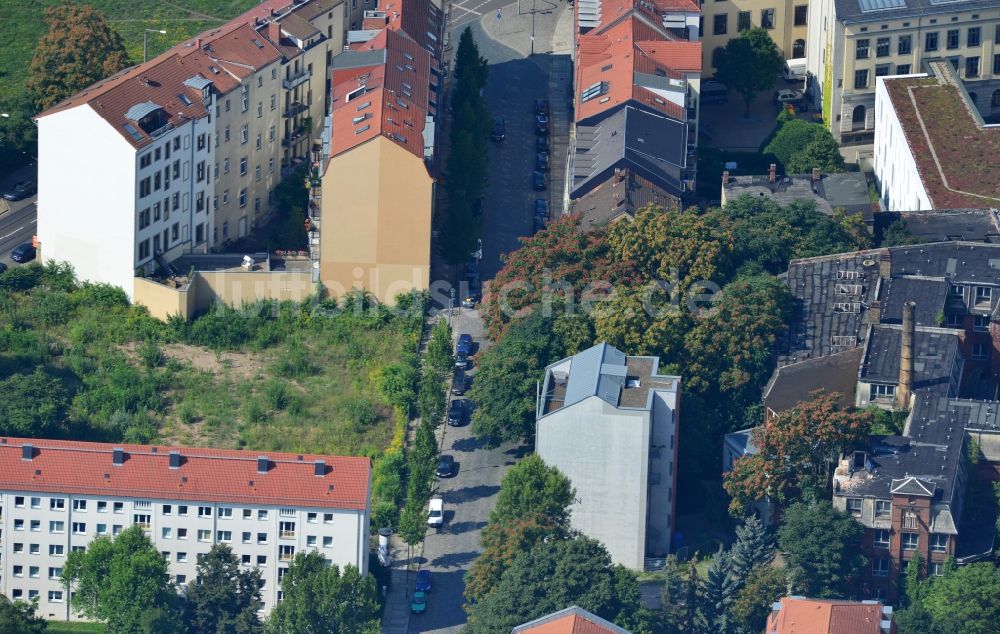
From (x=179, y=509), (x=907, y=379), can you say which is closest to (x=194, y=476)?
(x=179, y=509)

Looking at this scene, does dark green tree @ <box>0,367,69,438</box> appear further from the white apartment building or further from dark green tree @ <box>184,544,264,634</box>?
dark green tree @ <box>184,544,264,634</box>

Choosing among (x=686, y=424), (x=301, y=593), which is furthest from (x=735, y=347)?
(x=301, y=593)

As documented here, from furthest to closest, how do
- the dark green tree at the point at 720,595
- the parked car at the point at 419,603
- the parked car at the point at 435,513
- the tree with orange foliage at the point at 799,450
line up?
1. the parked car at the point at 435,513
2. the tree with orange foliage at the point at 799,450
3. the parked car at the point at 419,603
4. the dark green tree at the point at 720,595

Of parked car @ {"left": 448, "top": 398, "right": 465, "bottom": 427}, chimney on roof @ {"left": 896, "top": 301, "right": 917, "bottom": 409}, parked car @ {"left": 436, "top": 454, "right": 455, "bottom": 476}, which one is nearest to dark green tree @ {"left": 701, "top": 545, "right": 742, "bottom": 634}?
chimney on roof @ {"left": 896, "top": 301, "right": 917, "bottom": 409}

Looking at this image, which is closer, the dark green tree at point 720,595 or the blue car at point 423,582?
the dark green tree at point 720,595

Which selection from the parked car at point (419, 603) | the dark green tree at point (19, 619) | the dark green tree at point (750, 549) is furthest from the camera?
the parked car at point (419, 603)

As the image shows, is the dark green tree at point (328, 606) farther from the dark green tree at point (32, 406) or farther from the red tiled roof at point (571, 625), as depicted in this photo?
the dark green tree at point (32, 406)

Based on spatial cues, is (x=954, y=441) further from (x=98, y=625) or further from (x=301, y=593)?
(x=98, y=625)

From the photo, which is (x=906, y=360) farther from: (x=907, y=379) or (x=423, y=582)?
(x=423, y=582)

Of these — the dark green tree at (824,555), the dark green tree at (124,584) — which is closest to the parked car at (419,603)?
the dark green tree at (124,584)
